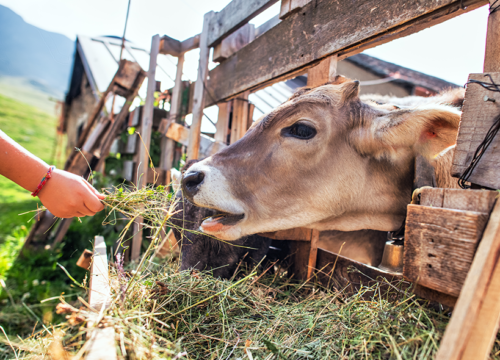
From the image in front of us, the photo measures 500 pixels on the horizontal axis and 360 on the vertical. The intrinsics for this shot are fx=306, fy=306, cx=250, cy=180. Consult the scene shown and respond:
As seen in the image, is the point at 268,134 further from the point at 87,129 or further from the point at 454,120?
the point at 87,129

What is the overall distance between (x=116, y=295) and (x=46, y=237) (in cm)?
579

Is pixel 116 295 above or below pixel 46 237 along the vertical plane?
above

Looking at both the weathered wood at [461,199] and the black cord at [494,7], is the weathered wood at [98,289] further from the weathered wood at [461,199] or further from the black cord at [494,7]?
the black cord at [494,7]

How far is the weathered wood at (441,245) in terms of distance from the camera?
103 centimetres

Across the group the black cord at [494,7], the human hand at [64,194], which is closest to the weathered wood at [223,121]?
the human hand at [64,194]

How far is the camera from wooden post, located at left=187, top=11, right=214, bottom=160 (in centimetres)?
441

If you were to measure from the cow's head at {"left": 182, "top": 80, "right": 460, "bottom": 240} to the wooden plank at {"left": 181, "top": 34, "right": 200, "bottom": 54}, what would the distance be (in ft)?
11.3

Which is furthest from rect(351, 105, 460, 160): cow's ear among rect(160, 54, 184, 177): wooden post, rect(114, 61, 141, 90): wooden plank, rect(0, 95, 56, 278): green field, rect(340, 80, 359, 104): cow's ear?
rect(0, 95, 56, 278): green field

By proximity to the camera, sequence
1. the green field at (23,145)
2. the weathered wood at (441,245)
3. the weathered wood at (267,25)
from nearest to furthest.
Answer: the weathered wood at (441,245)
the weathered wood at (267,25)
the green field at (23,145)

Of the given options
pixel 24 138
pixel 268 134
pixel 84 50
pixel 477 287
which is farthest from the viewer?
pixel 24 138

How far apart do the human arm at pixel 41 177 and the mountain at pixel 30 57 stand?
1480 centimetres

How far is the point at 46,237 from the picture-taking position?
6152 millimetres

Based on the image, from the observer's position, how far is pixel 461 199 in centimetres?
113

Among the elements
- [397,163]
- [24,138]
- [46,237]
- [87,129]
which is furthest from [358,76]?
[24,138]
